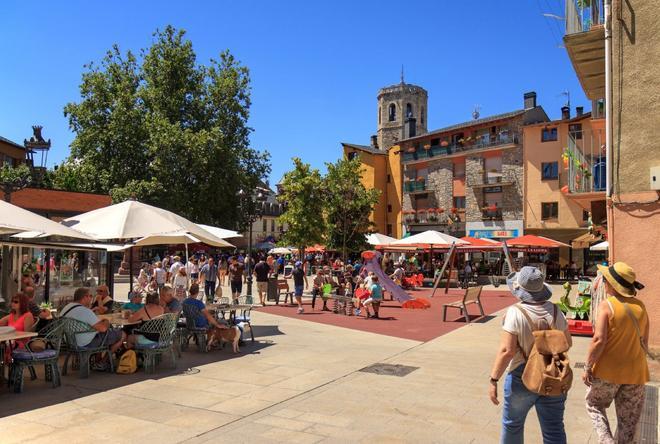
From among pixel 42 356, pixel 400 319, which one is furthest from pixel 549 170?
pixel 42 356

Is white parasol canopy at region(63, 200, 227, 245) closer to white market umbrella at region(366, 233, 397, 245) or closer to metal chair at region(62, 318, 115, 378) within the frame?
metal chair at region(62, 318, 115, 378)

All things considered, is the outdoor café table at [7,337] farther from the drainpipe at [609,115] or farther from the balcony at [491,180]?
the balcony at [491,180]

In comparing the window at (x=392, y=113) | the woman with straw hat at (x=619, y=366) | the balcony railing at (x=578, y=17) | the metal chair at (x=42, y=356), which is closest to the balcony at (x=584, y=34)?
the balcony railing at (x=578, y=17)

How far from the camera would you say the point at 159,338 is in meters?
7.83

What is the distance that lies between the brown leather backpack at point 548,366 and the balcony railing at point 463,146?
131 feet

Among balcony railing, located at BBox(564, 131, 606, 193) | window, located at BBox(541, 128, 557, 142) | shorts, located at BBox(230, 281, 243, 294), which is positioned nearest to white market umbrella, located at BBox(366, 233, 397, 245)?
shorts, located at BBox(230, 281, 243, 294)

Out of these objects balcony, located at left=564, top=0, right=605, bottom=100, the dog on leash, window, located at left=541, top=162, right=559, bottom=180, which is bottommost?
the dog on leash

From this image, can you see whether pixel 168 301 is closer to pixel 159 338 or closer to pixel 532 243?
pixel 159 338

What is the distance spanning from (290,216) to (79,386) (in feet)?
63.0

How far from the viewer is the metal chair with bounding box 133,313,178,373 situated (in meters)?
7.63

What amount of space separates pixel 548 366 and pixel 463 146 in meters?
43.1

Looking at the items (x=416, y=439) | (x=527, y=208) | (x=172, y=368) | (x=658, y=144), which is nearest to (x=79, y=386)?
(x=172, y=368)

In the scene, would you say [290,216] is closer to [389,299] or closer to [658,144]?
[389,299]

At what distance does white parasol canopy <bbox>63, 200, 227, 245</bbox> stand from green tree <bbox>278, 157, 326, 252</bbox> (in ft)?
50.0
